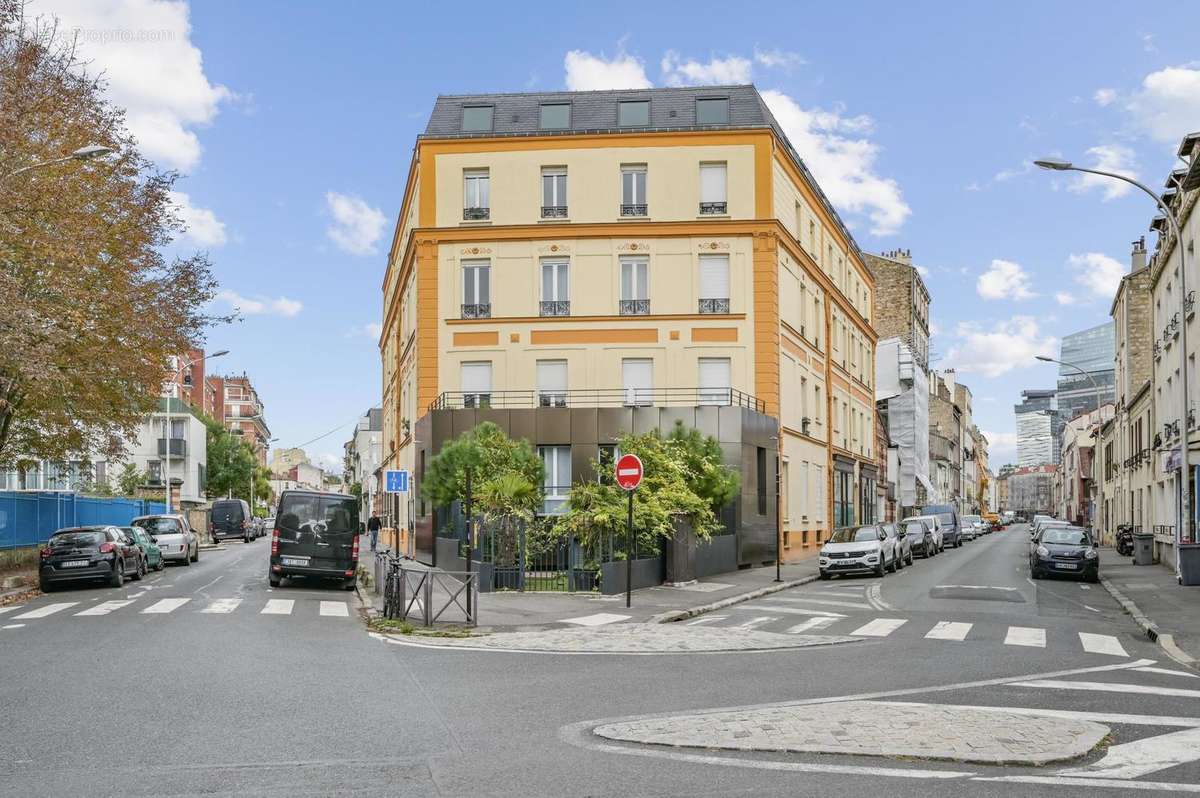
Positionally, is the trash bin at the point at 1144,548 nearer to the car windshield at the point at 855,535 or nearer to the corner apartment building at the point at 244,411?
the car windshield at the point at 855,535

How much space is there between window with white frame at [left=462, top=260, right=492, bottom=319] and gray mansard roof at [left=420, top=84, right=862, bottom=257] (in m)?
4.19

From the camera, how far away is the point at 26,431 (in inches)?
1238

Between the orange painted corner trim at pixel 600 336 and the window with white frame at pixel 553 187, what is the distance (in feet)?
13.0

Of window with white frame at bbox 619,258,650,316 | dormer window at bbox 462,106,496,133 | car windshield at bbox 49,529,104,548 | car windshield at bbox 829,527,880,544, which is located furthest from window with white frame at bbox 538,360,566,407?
car windshield at bbox 49,529,104,548

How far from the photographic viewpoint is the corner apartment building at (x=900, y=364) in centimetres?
7806

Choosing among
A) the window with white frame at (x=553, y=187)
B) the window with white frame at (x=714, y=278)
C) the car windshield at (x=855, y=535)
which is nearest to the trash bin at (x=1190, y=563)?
the car windshield at (x=855, y=535)

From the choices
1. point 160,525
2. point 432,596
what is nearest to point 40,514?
point 160,525

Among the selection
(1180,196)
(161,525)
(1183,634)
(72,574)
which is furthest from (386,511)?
(1183,634)

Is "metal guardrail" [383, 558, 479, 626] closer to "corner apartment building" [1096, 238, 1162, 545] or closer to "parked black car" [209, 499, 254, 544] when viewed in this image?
"corner apartment building" [1096, 238, 1162, 545]

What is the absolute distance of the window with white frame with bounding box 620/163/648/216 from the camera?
123 feet

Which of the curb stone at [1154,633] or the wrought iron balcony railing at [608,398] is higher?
the wrought iron balcony railing at [608,398]

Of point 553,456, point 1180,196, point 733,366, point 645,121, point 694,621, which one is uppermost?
point 645,121

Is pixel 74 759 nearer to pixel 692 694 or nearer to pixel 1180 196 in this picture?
pixel 692 694

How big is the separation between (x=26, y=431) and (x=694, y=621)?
2099 centimetres
